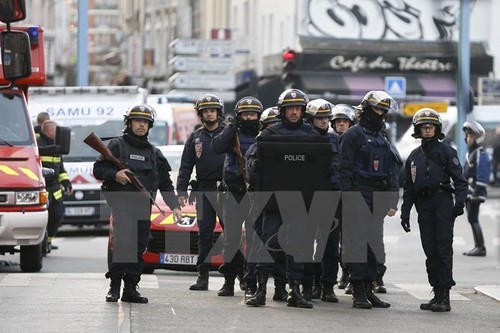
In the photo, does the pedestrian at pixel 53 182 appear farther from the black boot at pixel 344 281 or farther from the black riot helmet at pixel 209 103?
the black riot helmet at pixel 209 103

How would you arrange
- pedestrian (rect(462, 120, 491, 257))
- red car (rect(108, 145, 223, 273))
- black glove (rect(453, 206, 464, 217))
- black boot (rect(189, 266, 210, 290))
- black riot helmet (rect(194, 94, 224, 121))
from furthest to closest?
pedestrian (rect(462, 120, 491, 257)) < red car (rect(108, 145, 223, 273)) < black boot (rect(189, 266, 210, 290)) < black riot helmet (rect(194, 94, 224, 121)) < black glove (rect(453, 206, 464, 217))

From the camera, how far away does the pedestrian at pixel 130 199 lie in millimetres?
13484

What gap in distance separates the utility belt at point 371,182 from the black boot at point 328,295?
1134 mm

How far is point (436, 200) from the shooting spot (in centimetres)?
1398

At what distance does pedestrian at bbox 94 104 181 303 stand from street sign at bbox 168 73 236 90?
35024mm

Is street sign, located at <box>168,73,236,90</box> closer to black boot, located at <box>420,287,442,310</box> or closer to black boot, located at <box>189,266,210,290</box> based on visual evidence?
black boot, located at <box>189,266,210,290</box>

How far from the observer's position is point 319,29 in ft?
178

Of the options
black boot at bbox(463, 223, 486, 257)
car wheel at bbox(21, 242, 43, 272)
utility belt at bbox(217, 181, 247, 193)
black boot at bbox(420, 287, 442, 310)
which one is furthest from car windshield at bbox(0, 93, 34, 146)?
black boot at bbox(463, 223, 486, 257)

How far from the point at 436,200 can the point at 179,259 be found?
3.92m

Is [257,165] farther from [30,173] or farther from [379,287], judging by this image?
[30,173]

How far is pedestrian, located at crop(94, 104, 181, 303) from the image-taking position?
531 inches

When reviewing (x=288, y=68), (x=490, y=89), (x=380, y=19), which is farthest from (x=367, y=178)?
(x=380, y=19)

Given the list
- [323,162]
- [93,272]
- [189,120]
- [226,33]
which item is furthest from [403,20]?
[323,162]

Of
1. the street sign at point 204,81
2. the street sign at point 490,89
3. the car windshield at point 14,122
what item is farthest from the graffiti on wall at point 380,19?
the car windshield at point 14,122
